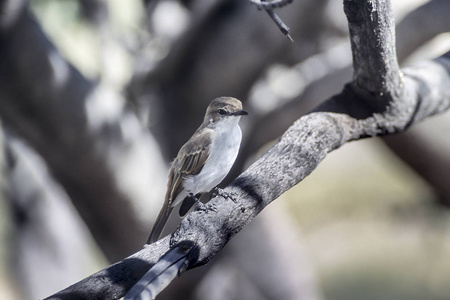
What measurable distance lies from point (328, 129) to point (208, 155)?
1.85 ft

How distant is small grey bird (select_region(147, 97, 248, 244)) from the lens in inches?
30.6

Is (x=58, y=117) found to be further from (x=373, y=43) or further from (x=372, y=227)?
(x=372, y=227)

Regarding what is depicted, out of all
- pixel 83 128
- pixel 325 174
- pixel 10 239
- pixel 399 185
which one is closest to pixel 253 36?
pixel 83 128

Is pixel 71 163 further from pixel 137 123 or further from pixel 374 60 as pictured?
pixel 374 60

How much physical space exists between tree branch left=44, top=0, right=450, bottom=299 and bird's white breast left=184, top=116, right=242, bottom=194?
0.32ft

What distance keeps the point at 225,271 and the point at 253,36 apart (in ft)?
2.95

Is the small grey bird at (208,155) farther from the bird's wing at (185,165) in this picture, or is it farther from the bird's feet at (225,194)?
the bird's feet at (225,194)

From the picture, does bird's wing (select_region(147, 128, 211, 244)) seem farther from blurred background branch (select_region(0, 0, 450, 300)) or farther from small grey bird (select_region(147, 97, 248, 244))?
blurred background branch (select_region(0, 0, 450, 300))

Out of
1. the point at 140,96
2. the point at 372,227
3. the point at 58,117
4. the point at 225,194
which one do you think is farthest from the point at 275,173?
the point at 372,227

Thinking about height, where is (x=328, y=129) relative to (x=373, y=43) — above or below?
below

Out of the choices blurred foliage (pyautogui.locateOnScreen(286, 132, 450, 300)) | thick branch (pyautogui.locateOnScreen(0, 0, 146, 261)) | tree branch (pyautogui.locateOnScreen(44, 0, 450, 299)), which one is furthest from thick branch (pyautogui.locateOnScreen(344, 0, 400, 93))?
blurred foliage (pyautogui.locateOnScreen(286, 132, 450, 300))

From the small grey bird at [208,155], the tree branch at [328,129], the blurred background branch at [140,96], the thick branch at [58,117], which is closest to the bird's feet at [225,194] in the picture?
the tree branch at [328,129]

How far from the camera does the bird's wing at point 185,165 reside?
2.63 feet

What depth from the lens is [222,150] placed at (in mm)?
782
